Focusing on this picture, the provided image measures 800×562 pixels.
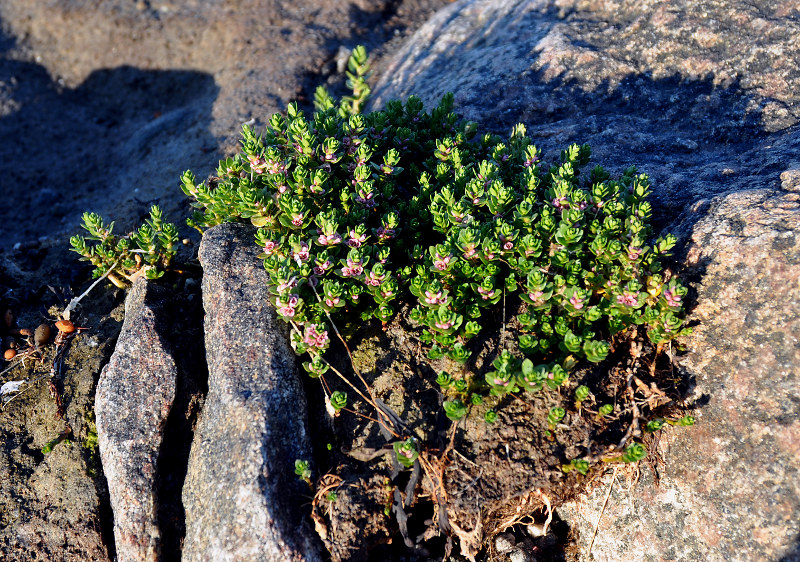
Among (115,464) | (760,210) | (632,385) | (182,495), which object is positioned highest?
(115,464)

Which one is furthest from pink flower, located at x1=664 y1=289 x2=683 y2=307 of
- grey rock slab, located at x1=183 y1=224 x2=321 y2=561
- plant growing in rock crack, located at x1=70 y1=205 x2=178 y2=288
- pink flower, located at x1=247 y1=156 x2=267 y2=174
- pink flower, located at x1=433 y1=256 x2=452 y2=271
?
plant growing in rock crack, located at x1=70 y1=205 x2=178 y2=288

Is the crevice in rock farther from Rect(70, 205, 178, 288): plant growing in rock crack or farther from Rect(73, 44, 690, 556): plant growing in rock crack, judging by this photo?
Rect(73, 44, 690, 556): plant growing in rock crack

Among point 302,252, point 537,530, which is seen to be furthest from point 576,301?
point 302,252

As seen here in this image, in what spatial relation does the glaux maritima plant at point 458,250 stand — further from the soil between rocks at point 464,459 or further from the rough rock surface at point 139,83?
the rough rock surface at point 139,83

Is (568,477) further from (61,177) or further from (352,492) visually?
(61,177)

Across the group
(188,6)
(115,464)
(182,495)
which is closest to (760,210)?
(182,495)

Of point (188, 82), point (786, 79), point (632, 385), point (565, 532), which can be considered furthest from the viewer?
point (188, 82)
